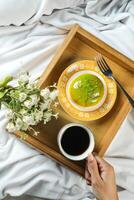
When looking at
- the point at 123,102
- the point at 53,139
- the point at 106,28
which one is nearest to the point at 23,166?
the point at 53,139

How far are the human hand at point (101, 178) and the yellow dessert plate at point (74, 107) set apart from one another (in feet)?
0.39

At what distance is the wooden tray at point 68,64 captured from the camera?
3.20ft

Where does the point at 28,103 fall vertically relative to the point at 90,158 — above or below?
above

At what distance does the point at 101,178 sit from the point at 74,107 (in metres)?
0.20

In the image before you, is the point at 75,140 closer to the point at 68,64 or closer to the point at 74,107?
the point at 74,107

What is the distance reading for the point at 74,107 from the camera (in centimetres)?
99

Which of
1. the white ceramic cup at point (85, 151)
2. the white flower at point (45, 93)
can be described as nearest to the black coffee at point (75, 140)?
the white ceramic cup at point (85, 151)

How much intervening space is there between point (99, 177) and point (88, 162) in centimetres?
5

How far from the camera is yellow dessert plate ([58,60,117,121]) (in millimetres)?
991

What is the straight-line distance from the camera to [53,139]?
0.99 metres

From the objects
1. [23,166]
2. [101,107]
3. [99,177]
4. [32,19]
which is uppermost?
[32,19]

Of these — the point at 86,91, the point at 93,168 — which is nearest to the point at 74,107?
the point at 86,91

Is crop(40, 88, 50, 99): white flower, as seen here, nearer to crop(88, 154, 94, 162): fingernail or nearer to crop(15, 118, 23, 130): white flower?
crop(15, 118, 23, 130): white flower

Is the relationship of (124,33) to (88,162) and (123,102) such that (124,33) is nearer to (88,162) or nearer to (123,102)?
(123,102)
